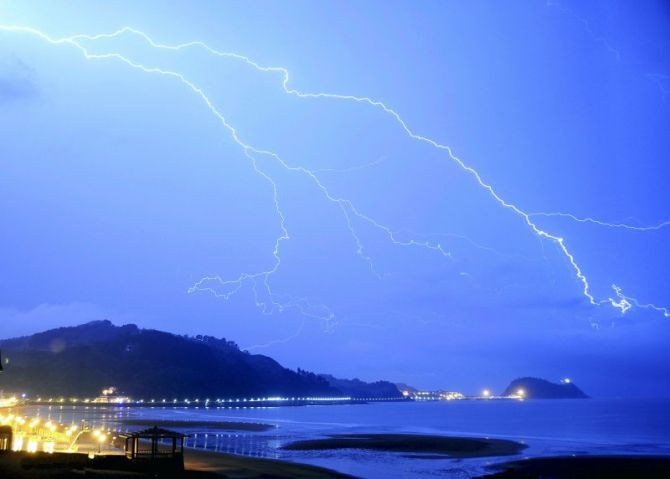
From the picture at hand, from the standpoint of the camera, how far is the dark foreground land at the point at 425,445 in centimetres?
4697

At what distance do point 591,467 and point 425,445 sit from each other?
1747 cm

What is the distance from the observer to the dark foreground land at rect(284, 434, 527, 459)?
46972 millimetres

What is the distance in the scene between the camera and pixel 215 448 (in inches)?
1795

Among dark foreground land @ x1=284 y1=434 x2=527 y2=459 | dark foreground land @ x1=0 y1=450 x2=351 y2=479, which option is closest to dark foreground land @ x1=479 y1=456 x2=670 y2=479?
dark foreground land @ x1=284 y1=434 x2=527 y2=459

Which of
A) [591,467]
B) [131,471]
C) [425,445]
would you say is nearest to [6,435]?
[131,471]

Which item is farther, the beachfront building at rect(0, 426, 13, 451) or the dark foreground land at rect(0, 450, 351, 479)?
the beachfront building at rect(0, 426, 13, 451)

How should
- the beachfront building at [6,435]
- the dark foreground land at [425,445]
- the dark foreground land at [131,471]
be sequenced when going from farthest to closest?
1. the dark foreground land at [425,445]
2. the beachfront building at [6,435]
3. the dark foreground land at [131,471]

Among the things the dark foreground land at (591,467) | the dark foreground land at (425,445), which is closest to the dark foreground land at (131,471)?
the dark foreground land at (591,467)

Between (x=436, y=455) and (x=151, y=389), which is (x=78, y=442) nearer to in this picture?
(x=436, y=455)

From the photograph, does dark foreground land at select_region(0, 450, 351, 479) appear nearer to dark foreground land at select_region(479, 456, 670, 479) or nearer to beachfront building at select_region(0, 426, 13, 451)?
beachfront building at select_region(0, 426, 13, 451)

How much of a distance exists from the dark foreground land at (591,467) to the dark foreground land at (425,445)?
19.5 ft

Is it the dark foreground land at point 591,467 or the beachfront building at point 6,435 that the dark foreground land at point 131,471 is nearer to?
the beachfront building at point 6,435

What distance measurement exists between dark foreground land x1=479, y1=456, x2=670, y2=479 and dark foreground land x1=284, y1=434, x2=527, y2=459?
595 cm

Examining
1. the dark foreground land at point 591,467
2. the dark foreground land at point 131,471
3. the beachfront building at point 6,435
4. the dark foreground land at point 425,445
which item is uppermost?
the beachfront building at point 6,435
